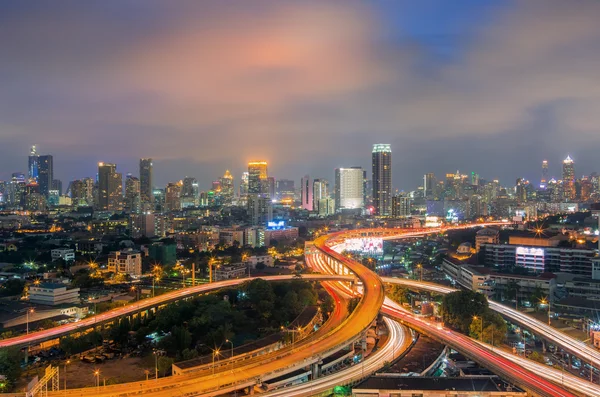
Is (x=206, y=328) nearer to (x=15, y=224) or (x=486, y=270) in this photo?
(x=486, y=270)

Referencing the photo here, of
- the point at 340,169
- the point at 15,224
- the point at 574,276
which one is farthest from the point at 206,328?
the point at 340,169

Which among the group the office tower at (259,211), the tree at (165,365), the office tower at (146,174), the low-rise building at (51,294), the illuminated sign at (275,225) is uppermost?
the office tower at (146,174)

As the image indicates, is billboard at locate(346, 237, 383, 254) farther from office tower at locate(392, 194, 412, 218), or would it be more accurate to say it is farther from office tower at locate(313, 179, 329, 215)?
office tower at locate(313, 179, 329, 215)

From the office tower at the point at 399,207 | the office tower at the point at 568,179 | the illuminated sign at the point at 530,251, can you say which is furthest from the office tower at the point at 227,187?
the illuminated sign at the point at 530,251

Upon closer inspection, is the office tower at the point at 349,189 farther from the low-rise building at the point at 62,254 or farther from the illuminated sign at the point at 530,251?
the illuminated sign at the point at 530,251

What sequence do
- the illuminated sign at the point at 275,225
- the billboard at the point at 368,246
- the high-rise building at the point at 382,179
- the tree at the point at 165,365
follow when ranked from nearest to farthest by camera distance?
the tree at the point at 165,365 → the billboard at the point at 368,246 → the illuminated sign at the point at 275,225 → the high-rise building at the point at 382,179

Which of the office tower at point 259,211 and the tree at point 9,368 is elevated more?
the office tower at point 259,211

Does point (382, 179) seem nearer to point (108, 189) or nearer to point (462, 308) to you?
point (108, 189)
